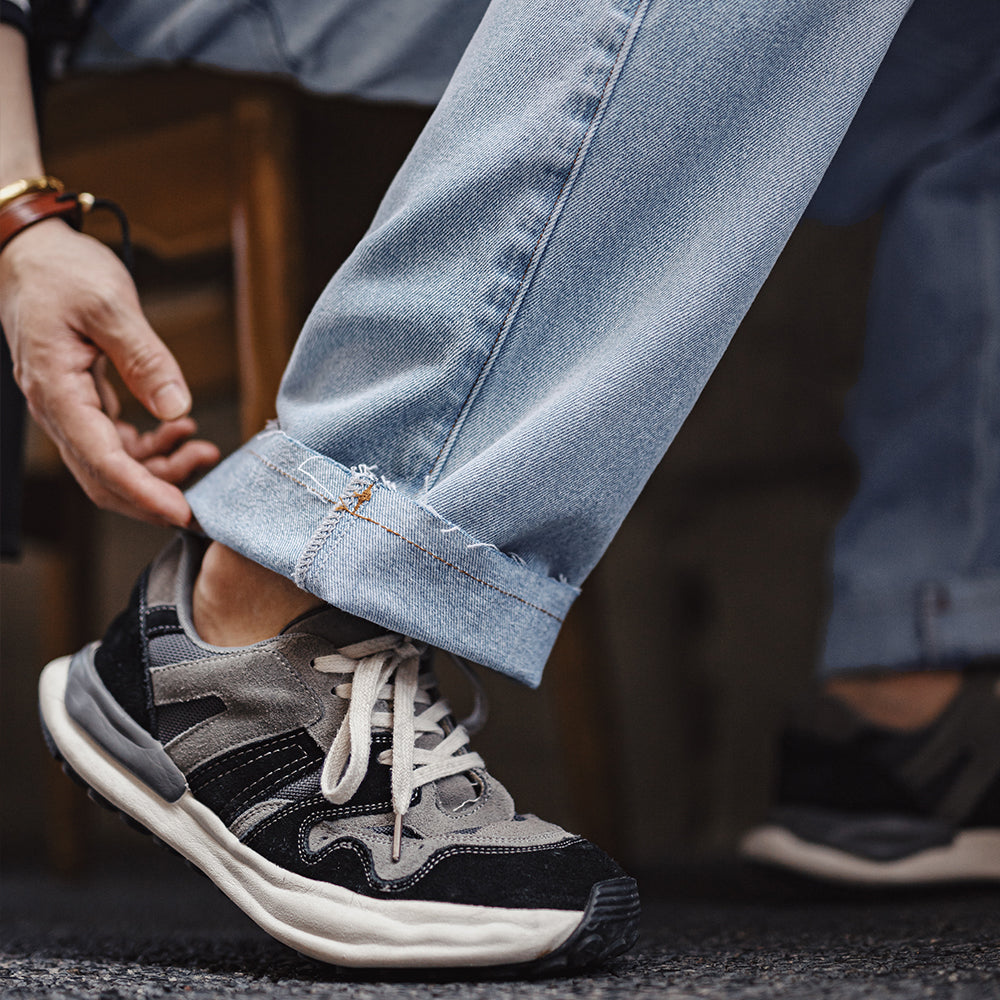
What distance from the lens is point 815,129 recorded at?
0.46m

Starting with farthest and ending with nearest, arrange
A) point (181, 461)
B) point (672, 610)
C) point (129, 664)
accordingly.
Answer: point (672, 610) < point (181, 461) < point (129, 664)

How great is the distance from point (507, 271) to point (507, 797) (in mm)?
266

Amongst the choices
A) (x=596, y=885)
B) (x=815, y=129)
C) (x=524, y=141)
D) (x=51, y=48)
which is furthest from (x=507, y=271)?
(x=51, y=48)

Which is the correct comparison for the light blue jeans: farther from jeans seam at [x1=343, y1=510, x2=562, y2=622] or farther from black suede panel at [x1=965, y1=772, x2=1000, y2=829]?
black suede panel at [x1=965, y1=772, x2=1000, y2=829]

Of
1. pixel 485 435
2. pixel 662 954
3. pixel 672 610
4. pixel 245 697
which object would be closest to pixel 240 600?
pixel 245 697

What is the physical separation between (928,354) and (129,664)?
0.67 metres

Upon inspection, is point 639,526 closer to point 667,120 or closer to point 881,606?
point 881,606

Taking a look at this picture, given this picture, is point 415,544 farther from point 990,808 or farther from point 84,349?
point 990,808

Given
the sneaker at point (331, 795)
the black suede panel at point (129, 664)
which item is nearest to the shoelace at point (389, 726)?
the sneaker at point (331, 795)

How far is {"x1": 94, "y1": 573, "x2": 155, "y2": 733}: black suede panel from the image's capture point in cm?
50

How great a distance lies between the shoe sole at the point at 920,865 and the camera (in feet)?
2.19

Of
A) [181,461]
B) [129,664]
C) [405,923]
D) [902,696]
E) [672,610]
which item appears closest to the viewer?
[405,923]

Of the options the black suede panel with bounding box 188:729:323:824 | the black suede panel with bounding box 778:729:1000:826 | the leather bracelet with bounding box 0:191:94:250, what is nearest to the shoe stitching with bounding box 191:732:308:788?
the black suede panel with bounding box 188:729:323:824

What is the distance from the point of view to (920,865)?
67cm
